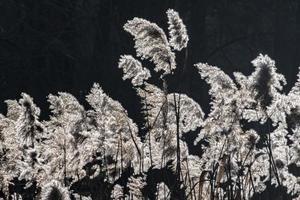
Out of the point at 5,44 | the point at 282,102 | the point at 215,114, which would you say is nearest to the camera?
the point at 282,102

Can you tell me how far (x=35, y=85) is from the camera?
17.5 metres

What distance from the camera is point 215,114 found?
5988mm

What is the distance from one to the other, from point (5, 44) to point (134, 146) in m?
13.2

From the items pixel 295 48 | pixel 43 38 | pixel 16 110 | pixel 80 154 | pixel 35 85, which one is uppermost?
pixel 295 48

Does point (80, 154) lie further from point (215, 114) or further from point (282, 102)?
point (282, 102)

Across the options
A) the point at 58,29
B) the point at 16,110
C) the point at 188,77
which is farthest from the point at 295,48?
the point at 16,110

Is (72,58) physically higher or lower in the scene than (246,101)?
higher

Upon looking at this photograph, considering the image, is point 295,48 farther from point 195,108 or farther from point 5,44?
point 195,108

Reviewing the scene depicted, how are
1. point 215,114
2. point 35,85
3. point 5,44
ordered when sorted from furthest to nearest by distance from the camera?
point 5,44 < point 35,85 < point 215,114

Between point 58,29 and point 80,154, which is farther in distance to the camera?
point 58,29

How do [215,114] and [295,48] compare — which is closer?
[215,114]

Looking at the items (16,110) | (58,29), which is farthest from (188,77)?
(16,110)

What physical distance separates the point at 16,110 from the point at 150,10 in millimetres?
14405

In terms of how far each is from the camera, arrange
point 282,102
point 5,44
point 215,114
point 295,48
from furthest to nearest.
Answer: point 295,48 → point 5,44 → point 215,114 → point 282,102
